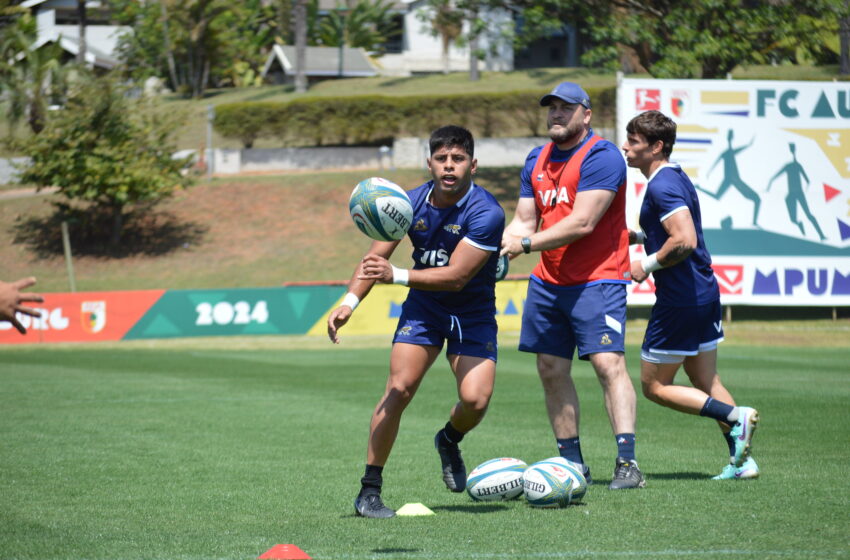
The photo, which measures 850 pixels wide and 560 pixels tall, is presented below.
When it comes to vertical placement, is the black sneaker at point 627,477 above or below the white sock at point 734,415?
below

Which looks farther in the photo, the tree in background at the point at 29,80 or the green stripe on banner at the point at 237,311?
the tree in background at the point at 29,80

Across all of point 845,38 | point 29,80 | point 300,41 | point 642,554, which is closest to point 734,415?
point 642,554

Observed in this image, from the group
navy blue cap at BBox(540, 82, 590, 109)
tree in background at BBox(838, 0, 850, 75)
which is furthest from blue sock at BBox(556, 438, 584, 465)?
tree in background at BBox(838, 0, 850, 75)

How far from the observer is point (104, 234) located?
40.3m

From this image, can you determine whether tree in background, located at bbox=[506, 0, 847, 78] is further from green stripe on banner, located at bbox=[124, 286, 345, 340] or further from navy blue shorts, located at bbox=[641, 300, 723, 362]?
navy blue shorts, located at bbox=[641, 300, 723, 362]

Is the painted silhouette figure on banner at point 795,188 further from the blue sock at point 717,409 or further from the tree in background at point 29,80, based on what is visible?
the tree in background at point 29,80

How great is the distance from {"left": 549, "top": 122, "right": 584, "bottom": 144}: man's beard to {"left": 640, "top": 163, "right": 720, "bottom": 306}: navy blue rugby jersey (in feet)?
2.08

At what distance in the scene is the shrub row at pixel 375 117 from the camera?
144 feet

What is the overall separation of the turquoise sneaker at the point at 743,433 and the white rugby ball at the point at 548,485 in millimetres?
1511

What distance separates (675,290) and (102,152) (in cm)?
3244

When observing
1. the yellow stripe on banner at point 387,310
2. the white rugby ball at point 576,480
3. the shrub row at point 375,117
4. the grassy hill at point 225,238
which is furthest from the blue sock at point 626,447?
the shrub row at point 375,117

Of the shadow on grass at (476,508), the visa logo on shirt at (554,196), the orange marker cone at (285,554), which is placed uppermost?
the visa logo on shirt at (554,196)

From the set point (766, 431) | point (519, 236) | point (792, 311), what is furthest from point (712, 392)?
point (792, 311)

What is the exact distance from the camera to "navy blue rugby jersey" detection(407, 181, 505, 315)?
664cm
